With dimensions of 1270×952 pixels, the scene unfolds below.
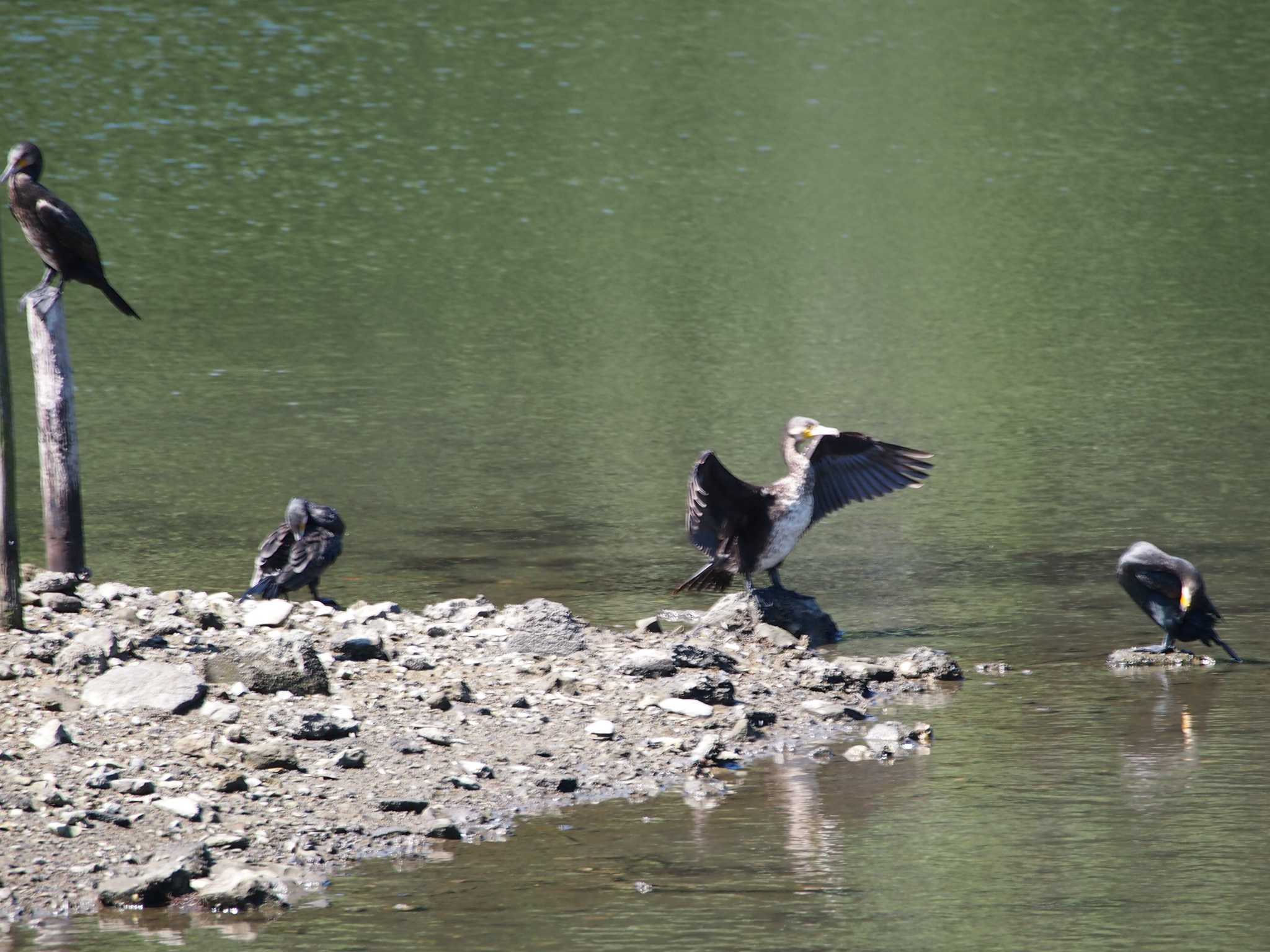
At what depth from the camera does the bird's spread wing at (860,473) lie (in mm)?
12016

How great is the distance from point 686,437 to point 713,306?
5.73 m

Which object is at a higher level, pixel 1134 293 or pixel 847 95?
pixel 847 95

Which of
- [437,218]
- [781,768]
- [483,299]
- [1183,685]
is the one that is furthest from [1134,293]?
[781,768]

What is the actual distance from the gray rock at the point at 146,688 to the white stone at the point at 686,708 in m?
2.20

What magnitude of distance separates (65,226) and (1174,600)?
21.3 ft

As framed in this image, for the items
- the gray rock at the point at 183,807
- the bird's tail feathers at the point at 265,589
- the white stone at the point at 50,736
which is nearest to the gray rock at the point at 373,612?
the bird's tail feathers at the point at 265,589

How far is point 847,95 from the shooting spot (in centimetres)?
3419

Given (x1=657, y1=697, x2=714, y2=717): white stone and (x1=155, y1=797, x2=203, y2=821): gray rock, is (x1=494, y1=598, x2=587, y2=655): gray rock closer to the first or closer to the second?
(x1=657, y1=697, x2=714, y2=717): white stone

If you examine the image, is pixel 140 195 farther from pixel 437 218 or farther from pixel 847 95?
pixel 847 95

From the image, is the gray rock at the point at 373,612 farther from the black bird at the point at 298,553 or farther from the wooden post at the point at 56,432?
the wooden post at the point at 56,432

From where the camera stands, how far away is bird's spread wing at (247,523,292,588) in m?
11.4

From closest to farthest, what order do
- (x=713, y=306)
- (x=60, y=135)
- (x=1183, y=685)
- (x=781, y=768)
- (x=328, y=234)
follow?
1. (x=781, y=768)
2. (x=1183, y=685)
3. (x=713, y=306)
4. (x=328, y=234)
5. (x=60, y=135)

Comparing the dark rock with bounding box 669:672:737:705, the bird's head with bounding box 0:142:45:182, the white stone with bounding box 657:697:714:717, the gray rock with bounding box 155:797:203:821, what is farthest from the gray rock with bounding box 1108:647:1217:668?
the bird's head with bounding box 0:142:45:182

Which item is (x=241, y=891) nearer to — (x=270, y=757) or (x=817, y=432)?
(x=270, y=757)
